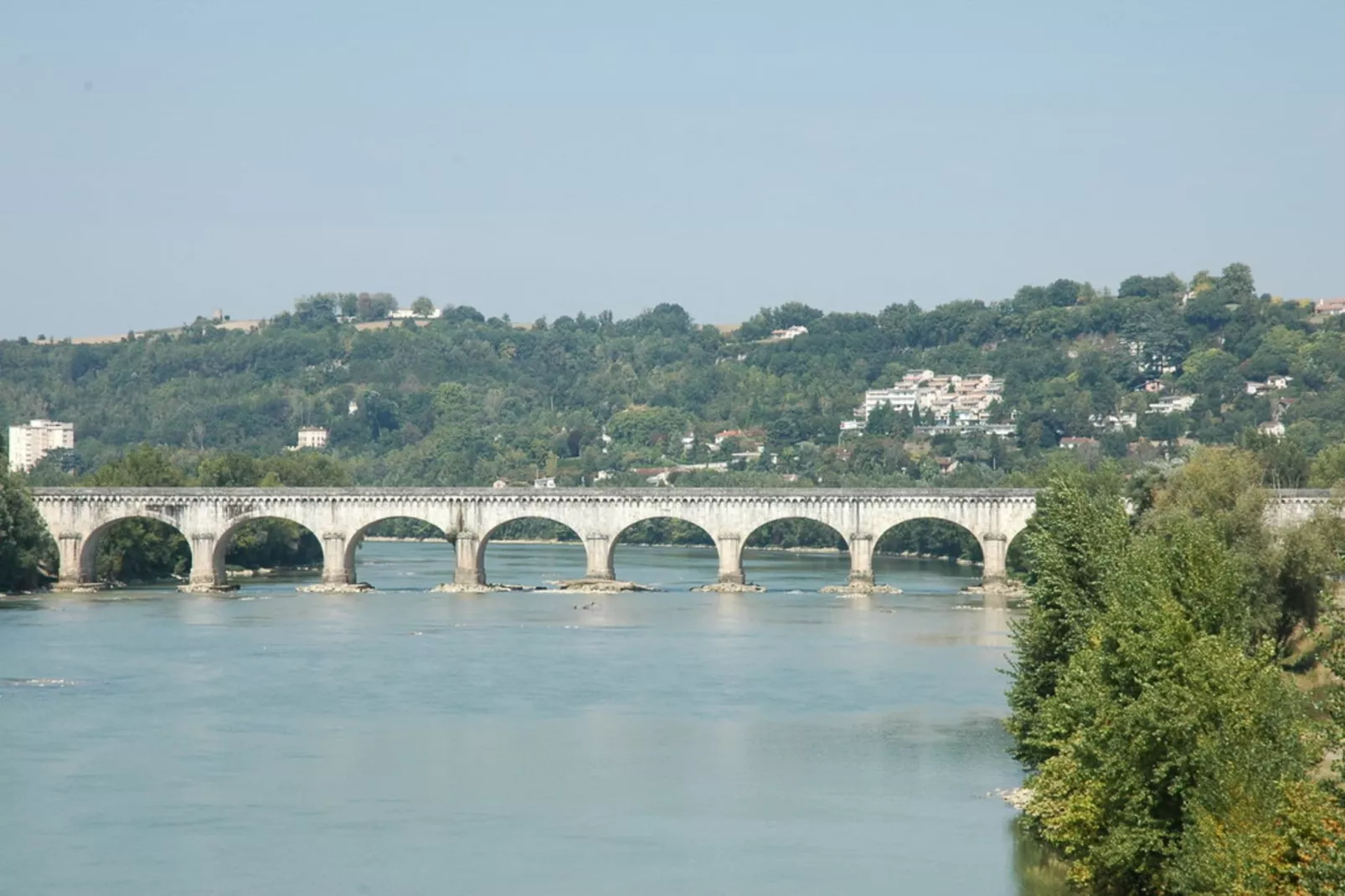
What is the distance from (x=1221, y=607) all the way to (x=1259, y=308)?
140 meters

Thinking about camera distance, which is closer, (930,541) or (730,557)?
(730,557)

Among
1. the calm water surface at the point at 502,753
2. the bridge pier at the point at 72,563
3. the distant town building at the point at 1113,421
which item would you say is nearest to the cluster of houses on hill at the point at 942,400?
the distant town building at the point at 1113,421

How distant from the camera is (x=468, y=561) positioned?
7331cm

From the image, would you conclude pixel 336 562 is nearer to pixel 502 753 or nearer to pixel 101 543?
pixel 101 543

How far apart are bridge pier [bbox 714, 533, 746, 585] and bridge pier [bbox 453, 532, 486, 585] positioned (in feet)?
26.6

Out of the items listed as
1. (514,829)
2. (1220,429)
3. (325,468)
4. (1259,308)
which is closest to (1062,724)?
(514,829)

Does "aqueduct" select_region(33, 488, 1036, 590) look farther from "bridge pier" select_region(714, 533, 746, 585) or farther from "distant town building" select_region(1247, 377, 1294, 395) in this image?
"distant town building" select_region(1247, 377, 1294, 395)

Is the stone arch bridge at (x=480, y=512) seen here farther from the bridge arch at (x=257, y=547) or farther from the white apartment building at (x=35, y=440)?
the white apartment building at (x=35, y=440)

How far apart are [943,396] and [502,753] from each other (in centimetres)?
13489

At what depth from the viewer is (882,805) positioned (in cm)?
3381

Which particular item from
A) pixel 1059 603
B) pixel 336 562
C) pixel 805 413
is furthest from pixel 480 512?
pixel 805 413

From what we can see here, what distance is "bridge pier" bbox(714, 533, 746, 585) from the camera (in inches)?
2876

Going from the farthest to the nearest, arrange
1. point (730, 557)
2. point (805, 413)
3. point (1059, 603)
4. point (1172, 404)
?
point (805, 413) < point (1172, 404) < point (730, 557) < point (1059, 603)

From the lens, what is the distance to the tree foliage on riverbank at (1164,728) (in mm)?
22422
